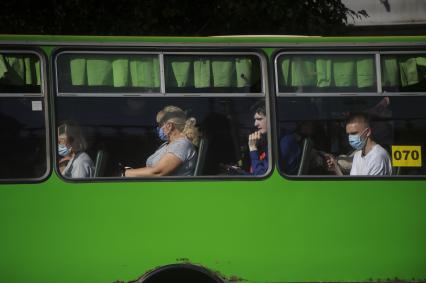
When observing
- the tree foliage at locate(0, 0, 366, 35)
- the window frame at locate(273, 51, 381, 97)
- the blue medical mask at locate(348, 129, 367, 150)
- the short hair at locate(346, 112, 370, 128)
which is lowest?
the blue medical mask at locate(348, 129, 367, 150)

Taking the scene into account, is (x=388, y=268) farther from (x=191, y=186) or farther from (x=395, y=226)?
(x=191, y=186)

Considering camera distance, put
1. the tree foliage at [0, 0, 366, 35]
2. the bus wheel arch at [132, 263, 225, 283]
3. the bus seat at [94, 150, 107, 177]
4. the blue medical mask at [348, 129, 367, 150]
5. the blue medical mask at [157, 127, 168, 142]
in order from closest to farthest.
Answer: the bus wheel arch at [132, 263, 225, 283]
the bus seat at [94, 150, 107, 177]
the blue medical mask at [157, 127, 168, 142]
the blue medical mask at [348, 129, 367, 150]
the tree foliage at [0, 0, 366, 35]

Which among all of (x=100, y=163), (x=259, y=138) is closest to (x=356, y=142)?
(x=259, y=138)

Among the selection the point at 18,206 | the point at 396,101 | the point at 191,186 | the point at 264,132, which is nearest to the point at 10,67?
the point at 18,206

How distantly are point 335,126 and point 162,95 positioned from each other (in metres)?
1.44

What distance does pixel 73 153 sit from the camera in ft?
18.1

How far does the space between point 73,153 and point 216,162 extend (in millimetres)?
1140

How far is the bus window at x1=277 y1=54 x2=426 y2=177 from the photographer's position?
5656mm

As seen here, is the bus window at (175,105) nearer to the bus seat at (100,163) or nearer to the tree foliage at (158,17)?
the bus seat at (100,163)

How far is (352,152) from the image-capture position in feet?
18.7

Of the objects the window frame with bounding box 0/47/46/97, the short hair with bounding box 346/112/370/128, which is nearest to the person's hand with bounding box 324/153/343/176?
the short hair with bounding box 346/112/370/128

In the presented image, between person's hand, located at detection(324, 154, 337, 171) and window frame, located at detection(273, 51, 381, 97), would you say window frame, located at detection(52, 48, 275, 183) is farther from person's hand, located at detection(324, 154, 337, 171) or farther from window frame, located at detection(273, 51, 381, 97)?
person's hand, located at detection(324, 154, 337, 171)

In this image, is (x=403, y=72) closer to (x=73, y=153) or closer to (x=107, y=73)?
(x=107, y=73)

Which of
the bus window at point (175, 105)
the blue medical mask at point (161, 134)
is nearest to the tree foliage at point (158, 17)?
the bus window at point (175, 105)
